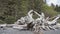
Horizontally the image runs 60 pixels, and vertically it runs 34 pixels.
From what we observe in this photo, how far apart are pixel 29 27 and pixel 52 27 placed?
5.24 ft

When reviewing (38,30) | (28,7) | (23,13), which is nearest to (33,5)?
(28,7)

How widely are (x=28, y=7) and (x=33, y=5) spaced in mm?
764

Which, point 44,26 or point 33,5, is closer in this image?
point 44,26

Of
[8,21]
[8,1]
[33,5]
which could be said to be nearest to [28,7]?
[33,5]

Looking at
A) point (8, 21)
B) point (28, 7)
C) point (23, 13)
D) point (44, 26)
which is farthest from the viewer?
point (28, 7)

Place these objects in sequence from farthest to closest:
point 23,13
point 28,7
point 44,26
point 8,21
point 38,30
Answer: point 28,7 → point 23,13 → point 8,21 → point 44,26 → point 38,30

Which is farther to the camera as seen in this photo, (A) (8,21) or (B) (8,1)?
(B) (8,1)

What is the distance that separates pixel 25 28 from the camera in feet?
54.5

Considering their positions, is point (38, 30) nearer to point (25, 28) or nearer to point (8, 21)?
point (25, 28)

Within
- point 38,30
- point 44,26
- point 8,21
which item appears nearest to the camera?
point 38,30

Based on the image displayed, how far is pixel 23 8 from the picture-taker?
104 feet

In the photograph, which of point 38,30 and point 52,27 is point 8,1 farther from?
point 38,30

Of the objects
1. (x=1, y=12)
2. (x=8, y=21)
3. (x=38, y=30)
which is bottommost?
(x=38, y=30)

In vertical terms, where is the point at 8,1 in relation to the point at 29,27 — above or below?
above
